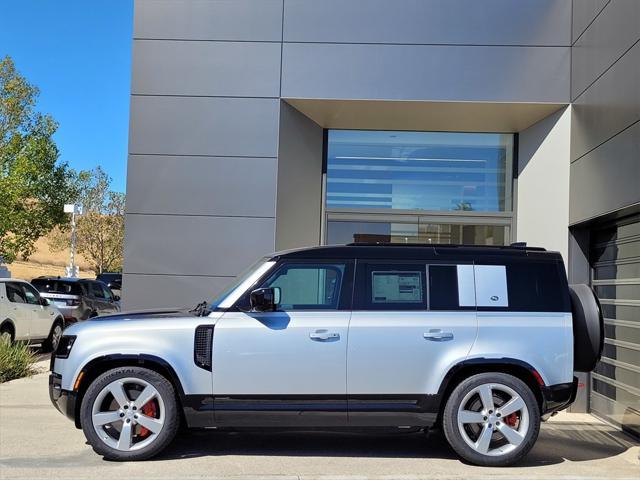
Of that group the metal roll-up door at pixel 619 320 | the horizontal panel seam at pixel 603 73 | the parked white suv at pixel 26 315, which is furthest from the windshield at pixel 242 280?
the parked white suv at pixel 26 315

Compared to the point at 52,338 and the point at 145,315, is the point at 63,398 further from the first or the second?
the point at 52,338

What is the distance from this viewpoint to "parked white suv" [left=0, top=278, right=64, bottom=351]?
42.7ft

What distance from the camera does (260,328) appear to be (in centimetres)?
583

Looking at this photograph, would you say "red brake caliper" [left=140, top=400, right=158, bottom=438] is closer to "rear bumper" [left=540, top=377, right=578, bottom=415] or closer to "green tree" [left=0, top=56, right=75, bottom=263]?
"rear bumper" [left=540, top=377, right=578, bottom=415]

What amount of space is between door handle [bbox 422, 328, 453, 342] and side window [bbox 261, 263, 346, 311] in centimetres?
83

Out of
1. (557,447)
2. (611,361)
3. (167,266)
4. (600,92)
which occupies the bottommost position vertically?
(557,447)

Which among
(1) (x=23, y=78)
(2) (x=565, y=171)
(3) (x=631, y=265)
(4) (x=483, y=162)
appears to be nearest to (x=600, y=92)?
(2) (x=565, y=171)

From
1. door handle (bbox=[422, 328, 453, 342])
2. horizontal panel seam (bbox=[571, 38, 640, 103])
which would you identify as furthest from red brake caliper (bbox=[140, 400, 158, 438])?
horizontal panel seam (bbox=[571, 38, 640, 103])

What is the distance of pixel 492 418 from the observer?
5.84 meters

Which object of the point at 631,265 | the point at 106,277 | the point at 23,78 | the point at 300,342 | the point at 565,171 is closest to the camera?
the point at 300,342

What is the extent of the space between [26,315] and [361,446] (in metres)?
9.50

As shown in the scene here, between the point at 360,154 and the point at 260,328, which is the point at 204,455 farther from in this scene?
the point at 360,154

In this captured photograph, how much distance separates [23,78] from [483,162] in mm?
17742

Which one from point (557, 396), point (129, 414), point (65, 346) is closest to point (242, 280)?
point (129, 414)
